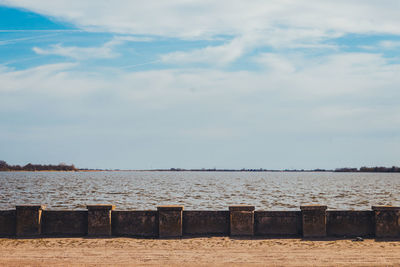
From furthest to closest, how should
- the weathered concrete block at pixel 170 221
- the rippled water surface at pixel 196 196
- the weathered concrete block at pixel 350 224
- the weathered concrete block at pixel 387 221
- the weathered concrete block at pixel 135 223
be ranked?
the rippled water surface at pixel 196 196
the weathered concrete block at pixel 135 223
the weathered concrete block at pixel 350 224
the weathered concrete block at pixel 170 221
the weathered concrete block at pixel 387 221

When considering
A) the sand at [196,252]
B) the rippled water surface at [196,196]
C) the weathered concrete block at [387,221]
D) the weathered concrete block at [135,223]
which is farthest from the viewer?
the rippled water surface at [196,196]

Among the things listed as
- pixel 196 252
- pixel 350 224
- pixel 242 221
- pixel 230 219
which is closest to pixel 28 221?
pixel 196 252

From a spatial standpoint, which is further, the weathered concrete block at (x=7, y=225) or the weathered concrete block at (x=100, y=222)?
the weathered concrete block at (x=7, y=225)

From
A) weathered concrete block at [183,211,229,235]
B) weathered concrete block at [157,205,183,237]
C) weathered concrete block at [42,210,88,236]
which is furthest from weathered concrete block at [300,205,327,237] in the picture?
weathered concrete block at [42,210,88,236]

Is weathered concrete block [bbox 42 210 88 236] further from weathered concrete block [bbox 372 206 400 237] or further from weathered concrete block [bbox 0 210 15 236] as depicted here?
weathered concrete block [bbox 372 206 400 237]

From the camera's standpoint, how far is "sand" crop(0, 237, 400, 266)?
1030cm

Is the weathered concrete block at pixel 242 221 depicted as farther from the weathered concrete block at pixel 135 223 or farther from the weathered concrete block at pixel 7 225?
the weathered concrete block at pixel 7 225

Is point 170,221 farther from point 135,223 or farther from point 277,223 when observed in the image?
point 277,223

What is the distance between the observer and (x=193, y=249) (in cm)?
1165

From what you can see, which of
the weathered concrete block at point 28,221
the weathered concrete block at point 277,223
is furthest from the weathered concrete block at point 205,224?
the weathered concrete block at point 28,221

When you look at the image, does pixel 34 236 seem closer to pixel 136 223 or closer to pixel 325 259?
pixel 136 223

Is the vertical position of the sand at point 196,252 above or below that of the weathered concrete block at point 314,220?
below

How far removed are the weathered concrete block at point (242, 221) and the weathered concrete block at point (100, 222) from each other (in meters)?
3.45

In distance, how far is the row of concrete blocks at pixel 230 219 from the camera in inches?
512
